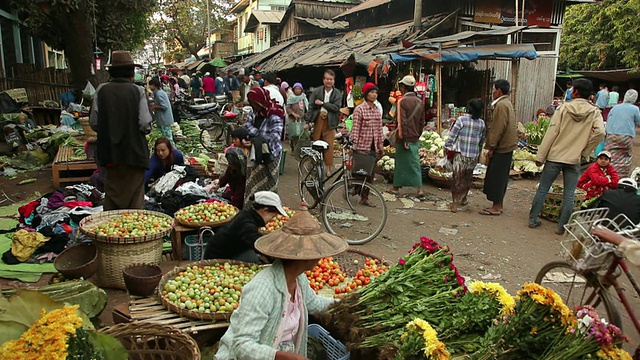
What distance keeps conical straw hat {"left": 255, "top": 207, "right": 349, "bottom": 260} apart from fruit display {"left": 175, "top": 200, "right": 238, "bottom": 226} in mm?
2748

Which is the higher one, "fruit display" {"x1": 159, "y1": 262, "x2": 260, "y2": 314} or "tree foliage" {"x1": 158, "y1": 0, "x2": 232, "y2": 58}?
"tree foliage" {"x1": 158, "y1": 0, "x2": 232, "y2": 58}

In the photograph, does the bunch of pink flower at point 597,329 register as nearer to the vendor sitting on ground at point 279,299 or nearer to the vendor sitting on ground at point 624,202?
the vendor sitting on ground at point 279,299

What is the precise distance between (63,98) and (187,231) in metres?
10.2

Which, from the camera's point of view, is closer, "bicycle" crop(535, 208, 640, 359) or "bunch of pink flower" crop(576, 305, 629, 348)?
"bunch of pink flower" crop(576, 305, 629, 348)

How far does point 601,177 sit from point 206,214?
17.6 feet

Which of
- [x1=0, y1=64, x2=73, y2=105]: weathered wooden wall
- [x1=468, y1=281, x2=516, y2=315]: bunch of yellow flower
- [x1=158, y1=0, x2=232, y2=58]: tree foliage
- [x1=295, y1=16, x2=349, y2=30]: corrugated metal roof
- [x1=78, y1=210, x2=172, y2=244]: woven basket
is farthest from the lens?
[x1=158, y1=0, x2=232, y2=58]: tree foliage

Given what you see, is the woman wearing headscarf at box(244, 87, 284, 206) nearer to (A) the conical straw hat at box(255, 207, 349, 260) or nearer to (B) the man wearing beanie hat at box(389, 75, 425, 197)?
(B) the man wearing beanie hat at box(389, 75, 425, 197)

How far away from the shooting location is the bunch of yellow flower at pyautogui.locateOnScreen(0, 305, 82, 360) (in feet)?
6.68

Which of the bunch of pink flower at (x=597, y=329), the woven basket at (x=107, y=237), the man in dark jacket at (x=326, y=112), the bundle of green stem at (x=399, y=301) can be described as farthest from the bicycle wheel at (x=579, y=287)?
the man in dark jacket at (x=326, y=112)

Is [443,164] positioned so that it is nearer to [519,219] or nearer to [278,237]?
[519,219]

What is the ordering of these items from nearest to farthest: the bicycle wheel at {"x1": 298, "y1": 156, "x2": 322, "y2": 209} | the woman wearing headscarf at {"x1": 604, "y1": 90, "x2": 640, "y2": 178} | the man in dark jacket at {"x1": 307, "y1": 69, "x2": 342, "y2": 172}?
the bicycle wheel at {"x1": 298, "y1": 156, "x2": 322, "y2": 209}
the woman wearing headscarf at {"x1": 604, "y1": 90, "x2": 640, "y2": 178}
the man in dark jacket at {"x1": 307, "y1": 69, "x2": 342, "y2": 172}

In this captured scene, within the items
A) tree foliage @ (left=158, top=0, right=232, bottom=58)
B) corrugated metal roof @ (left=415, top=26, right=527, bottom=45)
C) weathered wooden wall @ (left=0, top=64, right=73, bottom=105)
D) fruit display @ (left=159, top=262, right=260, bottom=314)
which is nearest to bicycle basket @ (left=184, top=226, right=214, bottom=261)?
fruit display @ (left=159, top=262, right=260, bottom=314)

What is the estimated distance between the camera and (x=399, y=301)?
9.46ft

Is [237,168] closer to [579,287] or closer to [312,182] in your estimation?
[312,182]
